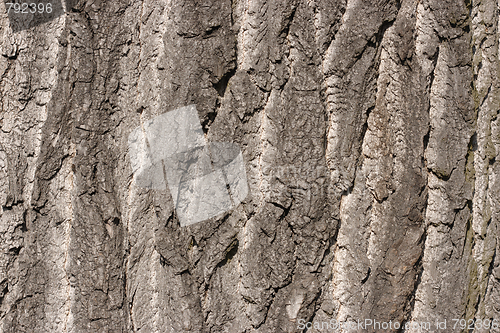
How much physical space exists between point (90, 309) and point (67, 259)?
185 millimetres

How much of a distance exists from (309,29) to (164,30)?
475 millimetres

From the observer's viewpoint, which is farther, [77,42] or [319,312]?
[319,312]

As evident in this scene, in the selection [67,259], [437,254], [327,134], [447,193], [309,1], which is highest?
[309,1]

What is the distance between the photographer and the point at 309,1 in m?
1.03

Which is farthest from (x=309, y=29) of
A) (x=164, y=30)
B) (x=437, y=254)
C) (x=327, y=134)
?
(x=437, y=254)

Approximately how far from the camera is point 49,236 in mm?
1052

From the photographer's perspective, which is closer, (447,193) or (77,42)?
(77,42)

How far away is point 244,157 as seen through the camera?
1.04m

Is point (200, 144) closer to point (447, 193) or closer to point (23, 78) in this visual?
point (23, 78)

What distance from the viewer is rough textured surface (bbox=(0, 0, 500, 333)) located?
1011 millimetres

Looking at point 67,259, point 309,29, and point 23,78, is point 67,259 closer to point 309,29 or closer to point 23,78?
point 23,78

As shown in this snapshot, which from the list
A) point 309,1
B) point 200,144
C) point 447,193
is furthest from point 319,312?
point 309,1

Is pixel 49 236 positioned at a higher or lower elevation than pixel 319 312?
higher

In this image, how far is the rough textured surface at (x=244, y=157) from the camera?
101 centimetres
